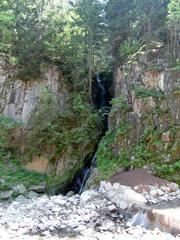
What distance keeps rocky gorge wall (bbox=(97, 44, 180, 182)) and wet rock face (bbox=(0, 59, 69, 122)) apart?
4.48 m

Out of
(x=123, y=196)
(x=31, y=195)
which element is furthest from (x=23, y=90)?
(x=123, y=196)

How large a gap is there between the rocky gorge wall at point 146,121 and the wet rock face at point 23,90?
4.48 meters

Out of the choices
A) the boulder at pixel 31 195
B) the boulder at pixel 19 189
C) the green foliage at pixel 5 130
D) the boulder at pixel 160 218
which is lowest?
the boulder at pixel 31 195

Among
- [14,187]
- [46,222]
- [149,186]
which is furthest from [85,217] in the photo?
[14,187]

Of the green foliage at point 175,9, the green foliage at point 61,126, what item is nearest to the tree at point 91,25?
the green foliage at point 61,126

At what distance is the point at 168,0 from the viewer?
1864 cm

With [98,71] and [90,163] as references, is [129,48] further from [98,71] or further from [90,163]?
[90,163]

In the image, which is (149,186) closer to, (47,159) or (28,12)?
(47,159)

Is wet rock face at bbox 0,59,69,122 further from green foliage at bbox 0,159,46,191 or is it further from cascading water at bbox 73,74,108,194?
green foliage at bbox 0,159,46,191

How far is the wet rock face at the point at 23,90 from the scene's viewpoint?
19000 mm

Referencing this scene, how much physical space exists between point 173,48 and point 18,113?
9329 mm

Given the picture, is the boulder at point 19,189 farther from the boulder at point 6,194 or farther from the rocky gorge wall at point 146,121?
the rocky gorge wall at point 146,121

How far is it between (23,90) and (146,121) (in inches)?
329

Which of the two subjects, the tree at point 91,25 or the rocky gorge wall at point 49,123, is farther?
the tree at point 91,25
